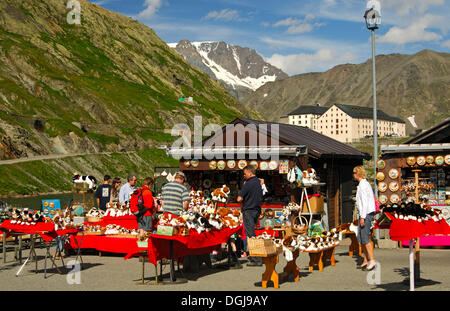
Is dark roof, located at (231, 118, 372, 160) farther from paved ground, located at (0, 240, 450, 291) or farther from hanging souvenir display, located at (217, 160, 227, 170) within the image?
paved ground, located at (0, 240, 450, 291)

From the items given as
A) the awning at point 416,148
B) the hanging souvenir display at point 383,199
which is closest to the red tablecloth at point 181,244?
Result: the hanging souvenir display at point 383,199

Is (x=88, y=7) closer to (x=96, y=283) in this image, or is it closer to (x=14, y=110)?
(x=14, y=110)

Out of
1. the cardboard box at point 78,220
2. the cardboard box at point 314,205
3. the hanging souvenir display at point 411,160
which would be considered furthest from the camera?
the cardboard box at point 314,205

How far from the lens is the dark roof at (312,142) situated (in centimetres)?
2000

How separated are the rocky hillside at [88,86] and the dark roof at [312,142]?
43.5 metres

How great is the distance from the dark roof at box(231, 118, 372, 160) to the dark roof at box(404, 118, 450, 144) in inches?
127

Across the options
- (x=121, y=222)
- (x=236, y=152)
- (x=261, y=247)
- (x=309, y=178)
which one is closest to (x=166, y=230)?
(x=261, y=247)

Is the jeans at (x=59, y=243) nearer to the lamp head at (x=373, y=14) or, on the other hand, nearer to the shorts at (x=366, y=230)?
the shorts at (x=366, y=230)

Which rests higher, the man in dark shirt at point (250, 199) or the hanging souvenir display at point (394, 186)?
the hanging souvenir display at point (394, 186)

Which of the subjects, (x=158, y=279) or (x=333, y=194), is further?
(x=333, y=194)

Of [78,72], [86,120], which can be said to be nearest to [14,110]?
[86,120]

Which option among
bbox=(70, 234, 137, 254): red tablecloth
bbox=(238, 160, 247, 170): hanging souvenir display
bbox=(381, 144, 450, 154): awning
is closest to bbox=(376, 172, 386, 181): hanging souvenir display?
bbox=(381, 144, 450, 154): awning
